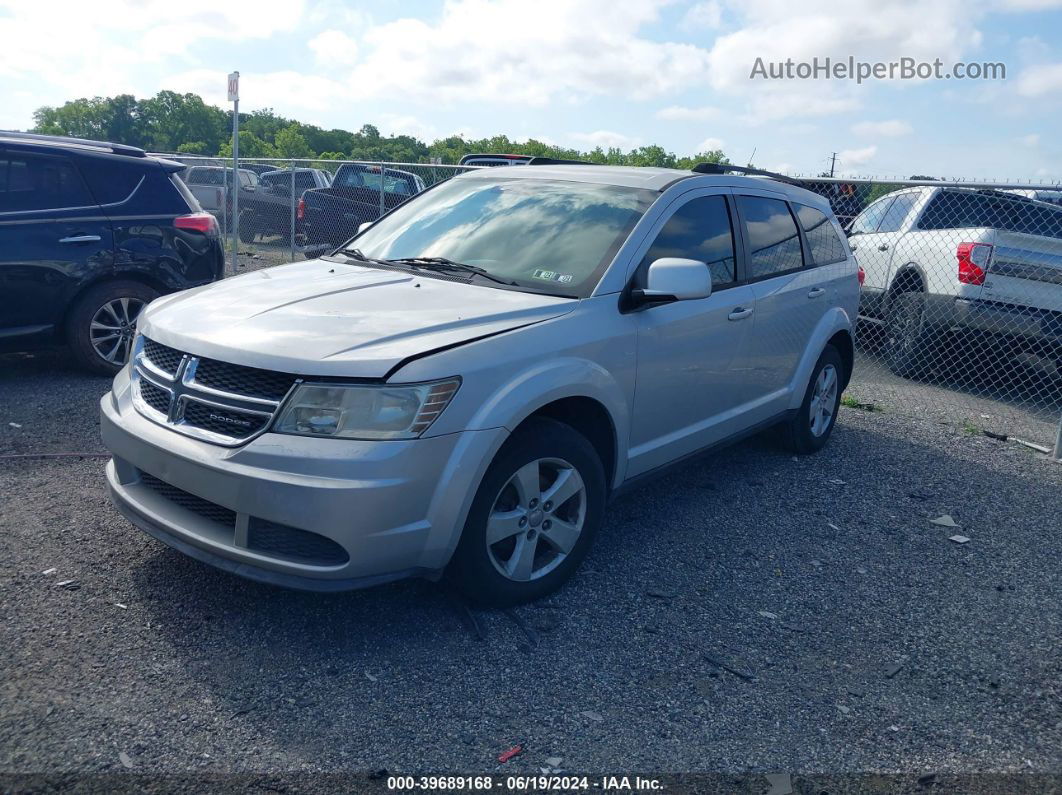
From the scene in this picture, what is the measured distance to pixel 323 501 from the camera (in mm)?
3090

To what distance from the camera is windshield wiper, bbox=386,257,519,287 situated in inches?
165

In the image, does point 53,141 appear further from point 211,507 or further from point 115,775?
point 115,775

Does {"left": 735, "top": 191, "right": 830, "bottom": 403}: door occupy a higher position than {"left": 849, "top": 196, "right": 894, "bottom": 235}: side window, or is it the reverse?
{"left": 849, "top": 196, "right": 894, "bottom": 235}: side window

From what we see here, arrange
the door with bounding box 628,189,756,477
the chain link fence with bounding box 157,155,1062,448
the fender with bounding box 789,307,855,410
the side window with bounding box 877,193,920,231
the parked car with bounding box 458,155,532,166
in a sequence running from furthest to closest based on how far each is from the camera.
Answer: the side window with bounding box 877,193,920,231
the chain link fence with bounding box 157,155,1062,448
the parked car with bounding box 458,155,532,166
the fender with bounding box 789,307,855,410
the door with bounding box 628,189,756,477

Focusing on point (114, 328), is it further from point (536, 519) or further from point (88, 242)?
point (536, 519)

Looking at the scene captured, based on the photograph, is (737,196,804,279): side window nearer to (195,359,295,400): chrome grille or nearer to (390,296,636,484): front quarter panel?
(390,296,636,484): front quarter panel

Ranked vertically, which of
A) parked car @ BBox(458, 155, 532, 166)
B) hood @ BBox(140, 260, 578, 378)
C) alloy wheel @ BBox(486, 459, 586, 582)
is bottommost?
alloy wheel @ BBox(486, 459, 586, 582)

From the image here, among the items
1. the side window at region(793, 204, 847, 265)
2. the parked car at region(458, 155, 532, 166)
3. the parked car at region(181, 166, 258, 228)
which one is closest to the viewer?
the side window at region(793, 204, 847, 265)

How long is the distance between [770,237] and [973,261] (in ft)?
12.5

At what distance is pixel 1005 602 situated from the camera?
4.26 m

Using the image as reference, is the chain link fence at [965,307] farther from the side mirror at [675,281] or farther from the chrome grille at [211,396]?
the chrome grille at [211,396]

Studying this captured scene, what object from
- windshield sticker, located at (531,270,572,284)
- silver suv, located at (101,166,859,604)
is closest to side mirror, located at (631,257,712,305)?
silver suv, located at (101,166,859,604)

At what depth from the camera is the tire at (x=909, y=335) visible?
8.94 meters

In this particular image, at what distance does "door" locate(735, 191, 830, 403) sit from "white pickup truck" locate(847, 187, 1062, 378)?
3160mm
